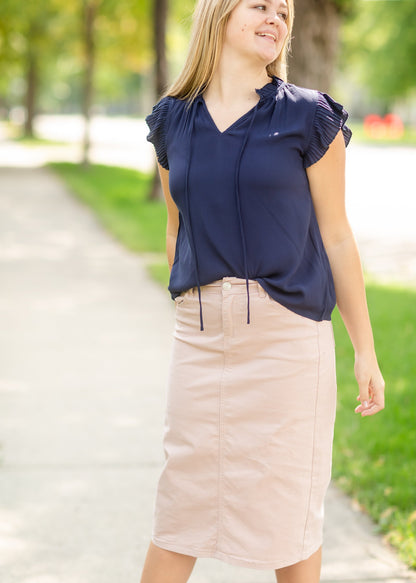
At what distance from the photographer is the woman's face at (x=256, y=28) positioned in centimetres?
207

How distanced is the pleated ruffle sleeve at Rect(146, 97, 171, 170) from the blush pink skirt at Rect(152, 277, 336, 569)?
1.39 feet

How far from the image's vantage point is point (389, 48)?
3947 cm

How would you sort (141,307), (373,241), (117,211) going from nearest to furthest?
(141,307), (373,241), (117,211)

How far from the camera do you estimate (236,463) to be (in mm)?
2074

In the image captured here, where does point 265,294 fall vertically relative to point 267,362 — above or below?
above

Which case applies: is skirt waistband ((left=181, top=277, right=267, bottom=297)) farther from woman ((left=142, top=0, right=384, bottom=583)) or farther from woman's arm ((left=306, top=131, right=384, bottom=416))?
woman's arm ((left=306, top=131, right=384, bottom=416))

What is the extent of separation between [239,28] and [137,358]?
375 centimetres

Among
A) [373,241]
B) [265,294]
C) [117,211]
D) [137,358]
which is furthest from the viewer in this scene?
[117,211]

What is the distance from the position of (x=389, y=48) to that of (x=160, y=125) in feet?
131

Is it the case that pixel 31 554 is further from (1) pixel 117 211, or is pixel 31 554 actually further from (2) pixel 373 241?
(1) pixel 117 211

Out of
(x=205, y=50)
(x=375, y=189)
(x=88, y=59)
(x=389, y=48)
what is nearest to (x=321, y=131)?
(x=205, y=50)

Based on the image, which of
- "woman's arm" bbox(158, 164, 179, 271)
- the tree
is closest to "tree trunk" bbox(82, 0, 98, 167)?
the tree

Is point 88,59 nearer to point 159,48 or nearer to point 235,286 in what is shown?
point 159,48

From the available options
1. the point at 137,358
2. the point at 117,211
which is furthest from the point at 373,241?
the point at 137,358
